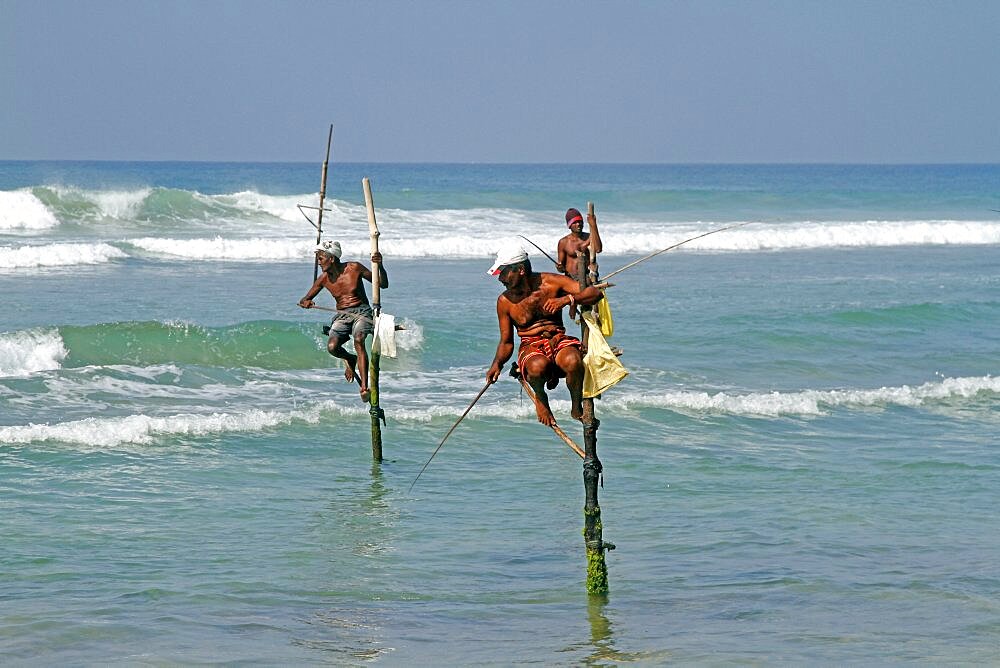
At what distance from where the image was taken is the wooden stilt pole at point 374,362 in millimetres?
11625

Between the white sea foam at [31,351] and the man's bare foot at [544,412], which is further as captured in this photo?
the white sea foam at [31,351]

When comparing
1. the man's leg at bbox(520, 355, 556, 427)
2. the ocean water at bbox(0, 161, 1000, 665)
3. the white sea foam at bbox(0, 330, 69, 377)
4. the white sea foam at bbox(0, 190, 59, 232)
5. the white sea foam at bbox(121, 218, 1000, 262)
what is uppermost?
the white sea foam at bbox(0, 190, 59, 232)

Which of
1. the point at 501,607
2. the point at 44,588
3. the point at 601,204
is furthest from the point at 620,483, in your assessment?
the point at 601,204

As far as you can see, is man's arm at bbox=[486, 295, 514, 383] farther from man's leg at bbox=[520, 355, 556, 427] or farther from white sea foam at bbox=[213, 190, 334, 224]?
white sea foam at bbox=[213, 190, 334, 224]

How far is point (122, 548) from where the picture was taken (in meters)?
9.63

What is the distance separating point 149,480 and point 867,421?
7908 mm

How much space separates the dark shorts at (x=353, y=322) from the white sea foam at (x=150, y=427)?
7.59 ft

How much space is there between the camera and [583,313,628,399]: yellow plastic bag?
764 cm

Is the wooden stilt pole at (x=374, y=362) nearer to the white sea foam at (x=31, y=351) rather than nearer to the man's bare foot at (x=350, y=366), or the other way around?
the man's bare foot at (x=350, y=366)

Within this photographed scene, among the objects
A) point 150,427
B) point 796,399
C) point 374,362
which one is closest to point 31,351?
point 150,427

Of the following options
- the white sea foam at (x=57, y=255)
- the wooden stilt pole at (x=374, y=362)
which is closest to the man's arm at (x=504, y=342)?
the wooden stilt pole at (x=374, y=362)

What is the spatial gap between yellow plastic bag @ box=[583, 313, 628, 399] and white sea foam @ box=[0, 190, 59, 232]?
1264 inches

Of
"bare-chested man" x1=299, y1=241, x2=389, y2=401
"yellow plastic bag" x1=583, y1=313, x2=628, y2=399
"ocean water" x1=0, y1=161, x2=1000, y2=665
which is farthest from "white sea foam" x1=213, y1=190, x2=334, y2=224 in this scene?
"yellow plastic bag" x1=583, y1=313, x2=628, y2=399

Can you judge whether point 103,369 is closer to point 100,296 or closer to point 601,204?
point 100,296
